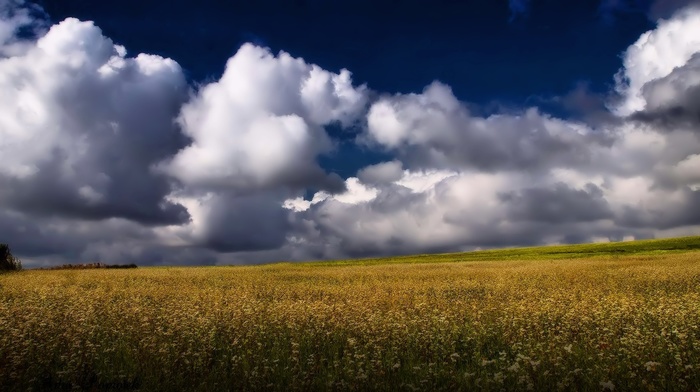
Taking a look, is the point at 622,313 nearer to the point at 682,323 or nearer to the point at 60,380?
the point at 682,323

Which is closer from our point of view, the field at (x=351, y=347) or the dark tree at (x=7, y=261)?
the field at (x=351, y=347)

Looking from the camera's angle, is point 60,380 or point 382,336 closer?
point 60,380

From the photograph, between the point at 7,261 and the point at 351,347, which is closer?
the point at 351,347

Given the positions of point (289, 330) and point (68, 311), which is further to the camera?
point (68, 311)

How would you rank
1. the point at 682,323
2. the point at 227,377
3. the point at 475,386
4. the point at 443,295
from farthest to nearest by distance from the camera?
the point at 443,295 < the point at 682,323 < the point at 227,377 < the point at 475,386

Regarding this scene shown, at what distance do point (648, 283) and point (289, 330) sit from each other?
18.6 metres

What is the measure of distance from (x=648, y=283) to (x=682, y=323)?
40.8ft

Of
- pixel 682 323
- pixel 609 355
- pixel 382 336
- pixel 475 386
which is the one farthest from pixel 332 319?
pixel 682 323

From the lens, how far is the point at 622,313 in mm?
13320

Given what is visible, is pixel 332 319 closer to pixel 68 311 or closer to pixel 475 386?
pixel 475 386

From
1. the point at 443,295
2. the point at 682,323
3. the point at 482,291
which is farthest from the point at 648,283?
the point at 682,323

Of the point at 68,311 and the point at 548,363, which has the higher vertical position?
the point at 68,311

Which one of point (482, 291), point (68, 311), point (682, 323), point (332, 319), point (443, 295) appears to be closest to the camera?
point (682, 323)

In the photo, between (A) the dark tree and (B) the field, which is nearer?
(B) the field
